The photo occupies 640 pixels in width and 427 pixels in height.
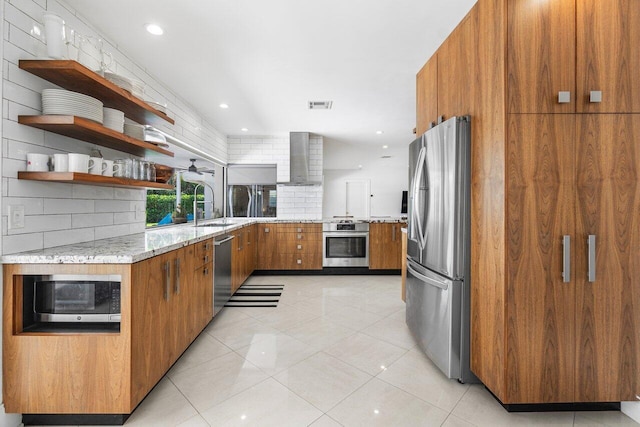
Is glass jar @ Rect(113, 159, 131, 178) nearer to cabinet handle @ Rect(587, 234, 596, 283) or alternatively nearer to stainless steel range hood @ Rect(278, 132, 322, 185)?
cabinet handle @ Rect(587, 234, 596, 283)

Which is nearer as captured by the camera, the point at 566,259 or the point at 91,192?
the point at 566,259

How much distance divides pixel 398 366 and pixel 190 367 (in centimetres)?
151

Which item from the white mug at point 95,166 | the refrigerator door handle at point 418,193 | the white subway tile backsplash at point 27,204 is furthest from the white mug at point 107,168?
the refrigerator door handle at point 418,193

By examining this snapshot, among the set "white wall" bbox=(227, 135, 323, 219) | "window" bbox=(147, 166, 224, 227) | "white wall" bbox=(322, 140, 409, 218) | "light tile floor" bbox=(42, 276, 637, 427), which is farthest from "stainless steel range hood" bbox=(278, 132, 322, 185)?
"white wall" bbox=(322, 140, 409, 218)

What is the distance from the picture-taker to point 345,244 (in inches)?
194

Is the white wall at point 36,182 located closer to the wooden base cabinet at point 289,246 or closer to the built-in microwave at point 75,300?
the built-in microwave at point 75,300

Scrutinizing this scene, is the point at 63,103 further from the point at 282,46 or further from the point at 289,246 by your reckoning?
the point at 289,246

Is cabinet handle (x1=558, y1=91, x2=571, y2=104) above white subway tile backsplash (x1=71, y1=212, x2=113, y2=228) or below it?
above

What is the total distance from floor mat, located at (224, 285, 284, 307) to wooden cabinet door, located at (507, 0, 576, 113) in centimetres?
302

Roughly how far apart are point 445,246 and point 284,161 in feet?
12.9

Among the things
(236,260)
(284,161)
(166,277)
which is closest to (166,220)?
(236,260)

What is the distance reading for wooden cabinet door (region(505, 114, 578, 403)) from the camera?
1.51 meters

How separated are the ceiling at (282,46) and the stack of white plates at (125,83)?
0.46m

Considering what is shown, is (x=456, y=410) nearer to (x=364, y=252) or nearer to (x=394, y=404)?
(x=394, y=404)
